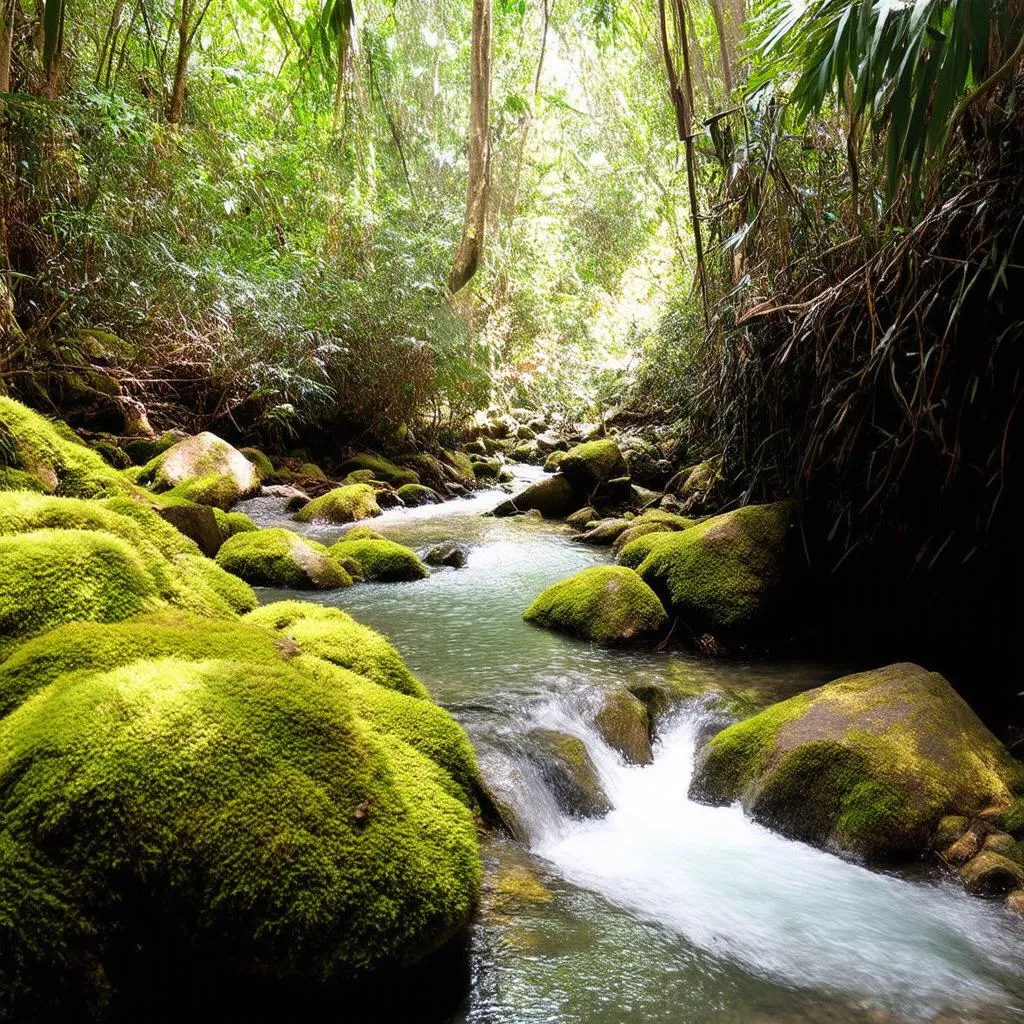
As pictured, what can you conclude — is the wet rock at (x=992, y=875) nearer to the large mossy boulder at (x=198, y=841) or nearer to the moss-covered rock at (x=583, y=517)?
the large mossy boulder at (x=198, y=841)

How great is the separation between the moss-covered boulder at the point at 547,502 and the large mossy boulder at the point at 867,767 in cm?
690

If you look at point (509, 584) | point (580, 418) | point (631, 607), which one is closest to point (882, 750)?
point (631, 607)

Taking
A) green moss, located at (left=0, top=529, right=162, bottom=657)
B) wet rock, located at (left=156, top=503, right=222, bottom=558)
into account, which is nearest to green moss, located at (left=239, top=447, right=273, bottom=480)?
wet rock, located at (left=156, top=503, right=222, bottom=558)

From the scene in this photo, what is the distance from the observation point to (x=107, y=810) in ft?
5.02

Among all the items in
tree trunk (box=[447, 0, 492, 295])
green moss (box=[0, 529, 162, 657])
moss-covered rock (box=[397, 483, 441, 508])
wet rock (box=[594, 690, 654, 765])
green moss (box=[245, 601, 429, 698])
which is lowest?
wet rock (box=[594, 690, 654, 765])

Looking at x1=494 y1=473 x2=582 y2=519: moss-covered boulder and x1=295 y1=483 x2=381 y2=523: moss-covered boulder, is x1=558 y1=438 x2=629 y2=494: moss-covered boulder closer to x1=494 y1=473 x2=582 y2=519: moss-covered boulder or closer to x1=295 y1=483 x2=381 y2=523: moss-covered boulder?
x1=494 y1=473 x2=582 y2=519: moss-covered boulder

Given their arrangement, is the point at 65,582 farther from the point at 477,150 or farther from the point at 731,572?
the point at 477,150

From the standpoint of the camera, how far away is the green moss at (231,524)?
6734mm

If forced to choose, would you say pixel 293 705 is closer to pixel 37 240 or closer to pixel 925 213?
pixel 925 213

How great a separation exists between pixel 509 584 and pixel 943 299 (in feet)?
13.3

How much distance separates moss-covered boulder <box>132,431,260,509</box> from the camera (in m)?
7.69

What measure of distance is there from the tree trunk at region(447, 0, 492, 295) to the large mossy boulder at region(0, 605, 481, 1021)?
8985mm

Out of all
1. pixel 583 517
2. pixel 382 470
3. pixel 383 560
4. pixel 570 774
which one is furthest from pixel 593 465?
pixel 570 774

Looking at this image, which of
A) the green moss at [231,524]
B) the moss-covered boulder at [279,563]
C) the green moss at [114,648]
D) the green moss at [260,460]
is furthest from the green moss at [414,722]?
the green moss at [260,460]
